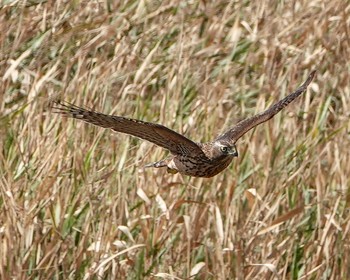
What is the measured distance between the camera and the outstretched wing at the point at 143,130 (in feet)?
20.1

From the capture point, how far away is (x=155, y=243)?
7.33 meters

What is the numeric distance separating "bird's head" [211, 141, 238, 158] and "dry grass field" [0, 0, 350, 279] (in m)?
0.74

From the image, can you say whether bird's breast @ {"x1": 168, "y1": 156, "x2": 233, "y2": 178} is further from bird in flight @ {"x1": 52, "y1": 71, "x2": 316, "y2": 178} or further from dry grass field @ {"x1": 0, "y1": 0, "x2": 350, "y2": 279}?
dry grass field @ {"x1": 0, "y1": 0, "x2": 350, "y2": 279}

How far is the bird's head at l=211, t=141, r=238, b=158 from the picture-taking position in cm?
660

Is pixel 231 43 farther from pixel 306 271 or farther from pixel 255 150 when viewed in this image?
pixel 306 271

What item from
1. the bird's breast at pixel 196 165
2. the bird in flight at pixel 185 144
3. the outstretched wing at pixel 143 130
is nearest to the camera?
the outstretched wing at pixel 143 130

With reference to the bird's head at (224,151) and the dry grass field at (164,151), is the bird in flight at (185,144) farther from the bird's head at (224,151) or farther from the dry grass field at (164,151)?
the dry grass field at (164,151)

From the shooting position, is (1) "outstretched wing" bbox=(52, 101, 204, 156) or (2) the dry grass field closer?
(1) "outstretched wing" bbox=(52, 101, 204, 156)

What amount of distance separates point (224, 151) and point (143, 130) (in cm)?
45

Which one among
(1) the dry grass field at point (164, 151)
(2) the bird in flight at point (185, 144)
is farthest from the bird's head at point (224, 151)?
(1) the dry grass field at point (164, 151)

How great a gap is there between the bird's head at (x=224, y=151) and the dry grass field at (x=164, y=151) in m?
0.74

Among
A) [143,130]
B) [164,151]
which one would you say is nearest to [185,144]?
[143,130]

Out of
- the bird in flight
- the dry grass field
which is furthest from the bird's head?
the dry grass field

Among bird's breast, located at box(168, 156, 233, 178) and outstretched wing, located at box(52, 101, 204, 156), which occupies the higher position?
outstretched wing, located at box(52, 101, 204, 156)
